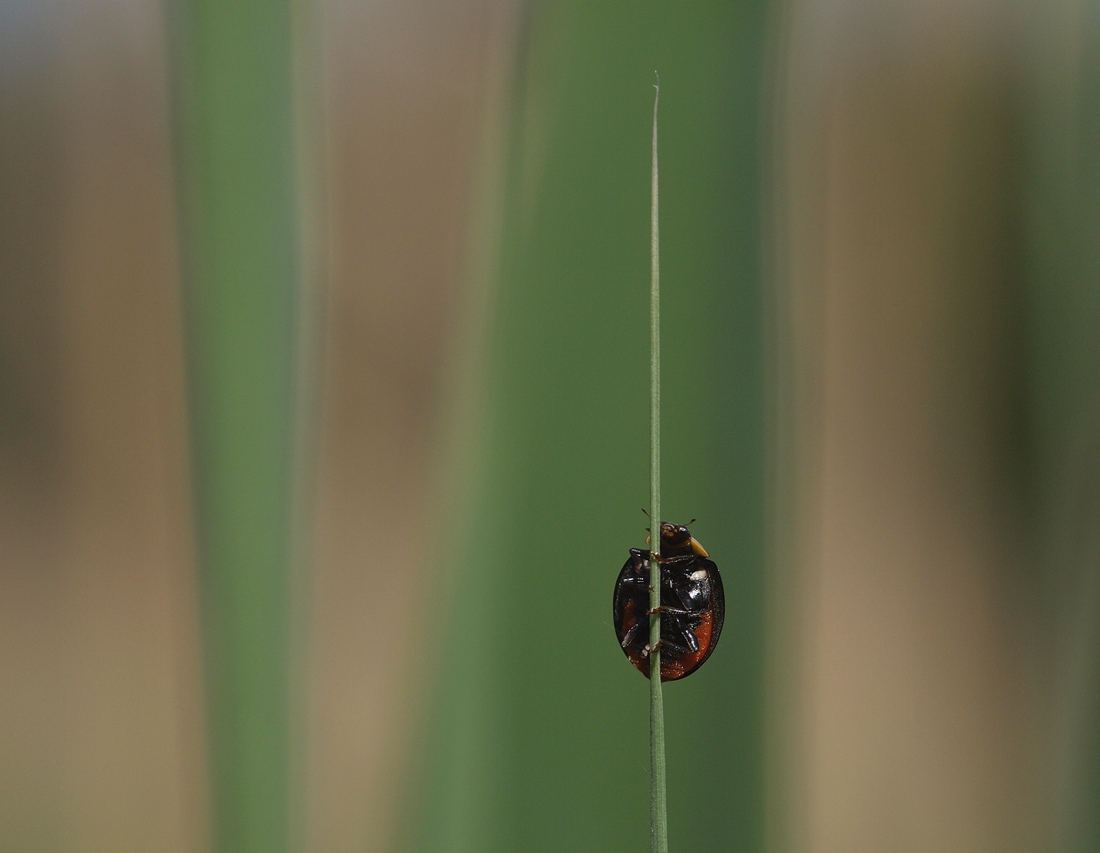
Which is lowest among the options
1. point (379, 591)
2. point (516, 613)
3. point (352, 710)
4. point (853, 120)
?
point (352, 710)

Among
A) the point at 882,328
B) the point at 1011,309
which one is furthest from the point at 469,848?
the point at 882,328

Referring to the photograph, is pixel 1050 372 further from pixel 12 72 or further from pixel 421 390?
pixel 12 72

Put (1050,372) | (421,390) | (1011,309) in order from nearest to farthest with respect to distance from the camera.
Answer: (1050,372)
(1011,309)
(421,390)

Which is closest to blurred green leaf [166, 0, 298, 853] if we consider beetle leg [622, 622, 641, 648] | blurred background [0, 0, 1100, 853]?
blurred background [0, 0, 1100, 853]

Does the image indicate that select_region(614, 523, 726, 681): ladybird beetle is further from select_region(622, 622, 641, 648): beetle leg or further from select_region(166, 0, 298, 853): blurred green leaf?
select_region(166, 0, 298, 853): blurred green leaf

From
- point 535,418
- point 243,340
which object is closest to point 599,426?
point 535,418

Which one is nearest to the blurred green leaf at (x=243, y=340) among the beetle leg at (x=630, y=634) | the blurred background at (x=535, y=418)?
the blurred background at (x=535, y=418)

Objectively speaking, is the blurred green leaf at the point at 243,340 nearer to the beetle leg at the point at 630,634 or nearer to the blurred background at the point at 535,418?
the blurred background at the point at 535,418
